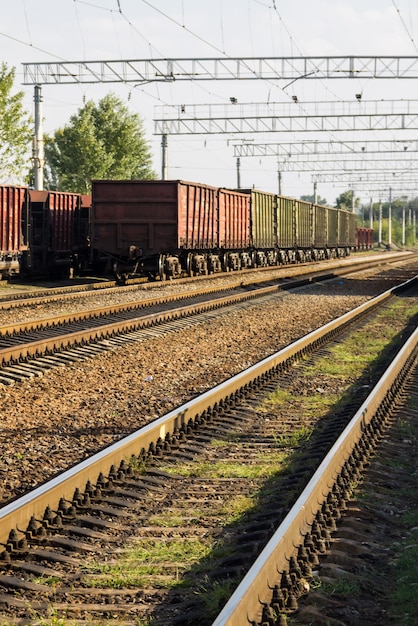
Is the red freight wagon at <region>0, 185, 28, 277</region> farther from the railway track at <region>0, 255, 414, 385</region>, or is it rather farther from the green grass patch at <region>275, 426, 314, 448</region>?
the green grass patch at <region>275, 426, 314, 448</region>

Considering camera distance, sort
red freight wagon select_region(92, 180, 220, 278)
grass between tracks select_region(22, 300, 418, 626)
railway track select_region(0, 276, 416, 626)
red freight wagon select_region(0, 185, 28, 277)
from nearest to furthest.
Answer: railway track select_region(0, 276, 416, 626), grass between tracks select_region(22, 300, 418, 626), red freight wagon select_region(0, 185, 28, 277), red freight wagon select_region(92, 180, 220, 278)

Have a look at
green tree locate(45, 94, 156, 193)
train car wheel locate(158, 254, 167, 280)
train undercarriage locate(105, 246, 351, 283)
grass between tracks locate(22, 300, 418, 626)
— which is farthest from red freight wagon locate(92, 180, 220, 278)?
green tree locate(45, 94, 156, 193)

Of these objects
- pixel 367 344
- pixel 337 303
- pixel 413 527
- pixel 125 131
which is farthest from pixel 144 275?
pixel 125 131

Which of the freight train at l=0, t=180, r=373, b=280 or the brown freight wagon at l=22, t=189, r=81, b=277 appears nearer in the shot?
the freight train at l=0, t=180, r=373, b=280

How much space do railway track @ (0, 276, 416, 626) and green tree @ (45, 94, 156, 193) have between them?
167ft

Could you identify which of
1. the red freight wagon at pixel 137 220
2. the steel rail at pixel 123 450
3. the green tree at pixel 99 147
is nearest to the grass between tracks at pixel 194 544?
the steel rail at pixel 123 450

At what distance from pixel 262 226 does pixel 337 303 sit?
58.0ft

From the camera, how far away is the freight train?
87.1 ft

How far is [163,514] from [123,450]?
3.22 ft

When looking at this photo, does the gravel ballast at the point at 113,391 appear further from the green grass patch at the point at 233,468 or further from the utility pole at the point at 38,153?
the utility pole at the point at 38,153

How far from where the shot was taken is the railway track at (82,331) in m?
11.0

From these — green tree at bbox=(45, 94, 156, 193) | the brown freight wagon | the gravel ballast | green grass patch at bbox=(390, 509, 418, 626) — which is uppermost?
green tree at bbox=(45, 94, 156, 193)

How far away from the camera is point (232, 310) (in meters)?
19.1

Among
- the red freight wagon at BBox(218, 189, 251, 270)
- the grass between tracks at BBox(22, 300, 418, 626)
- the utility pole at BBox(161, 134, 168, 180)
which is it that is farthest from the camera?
the utility pole at BBox(161, 134, 168, 180)
